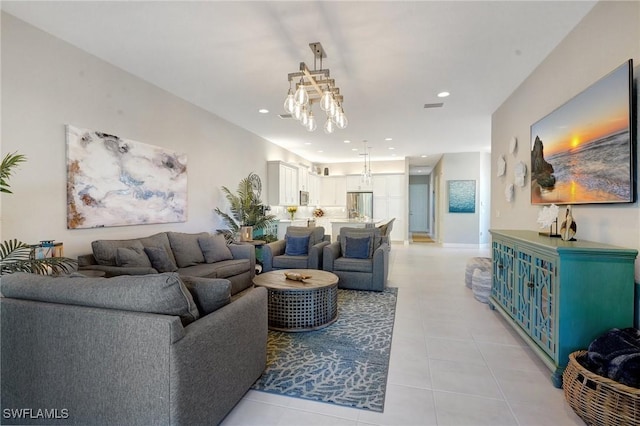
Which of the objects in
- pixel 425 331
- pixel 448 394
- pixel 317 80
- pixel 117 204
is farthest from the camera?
pixel 117 204

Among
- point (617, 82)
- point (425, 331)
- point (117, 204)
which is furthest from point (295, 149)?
point (617, 82)

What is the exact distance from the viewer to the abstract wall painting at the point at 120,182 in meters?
3.03

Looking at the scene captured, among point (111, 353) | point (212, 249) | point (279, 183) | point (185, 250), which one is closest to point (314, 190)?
point (279, 183)

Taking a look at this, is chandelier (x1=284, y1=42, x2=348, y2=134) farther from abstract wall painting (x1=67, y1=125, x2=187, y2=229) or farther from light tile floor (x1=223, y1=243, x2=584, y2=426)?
light tile floor (x1=223, y1=243, x2=584, y2=426)

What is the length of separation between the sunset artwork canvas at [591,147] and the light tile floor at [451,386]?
1443 mm

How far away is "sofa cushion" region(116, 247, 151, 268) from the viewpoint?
2953 millimetres

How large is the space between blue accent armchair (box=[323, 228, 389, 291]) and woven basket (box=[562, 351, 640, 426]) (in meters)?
2.66

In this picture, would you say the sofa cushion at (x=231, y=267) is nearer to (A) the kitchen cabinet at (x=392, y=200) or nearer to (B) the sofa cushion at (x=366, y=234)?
(B) the sofa cushion at (x=366, y=234)

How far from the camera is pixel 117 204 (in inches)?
136

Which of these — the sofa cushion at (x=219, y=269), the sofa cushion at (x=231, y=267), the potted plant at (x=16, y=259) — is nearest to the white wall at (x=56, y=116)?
the potted plant at (x=16, y=259)

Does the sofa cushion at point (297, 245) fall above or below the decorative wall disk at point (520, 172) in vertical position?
below

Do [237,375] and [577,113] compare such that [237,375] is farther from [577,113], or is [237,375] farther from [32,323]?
[577,113]

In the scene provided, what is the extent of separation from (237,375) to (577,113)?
11.0 feet

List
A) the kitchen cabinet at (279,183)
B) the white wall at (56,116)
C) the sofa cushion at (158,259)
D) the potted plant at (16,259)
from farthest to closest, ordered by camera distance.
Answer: the kitchen cabinet at (279,183), the sofa cushion at (158,259), the white wall at (56,116), the potted plant at (16,259)
